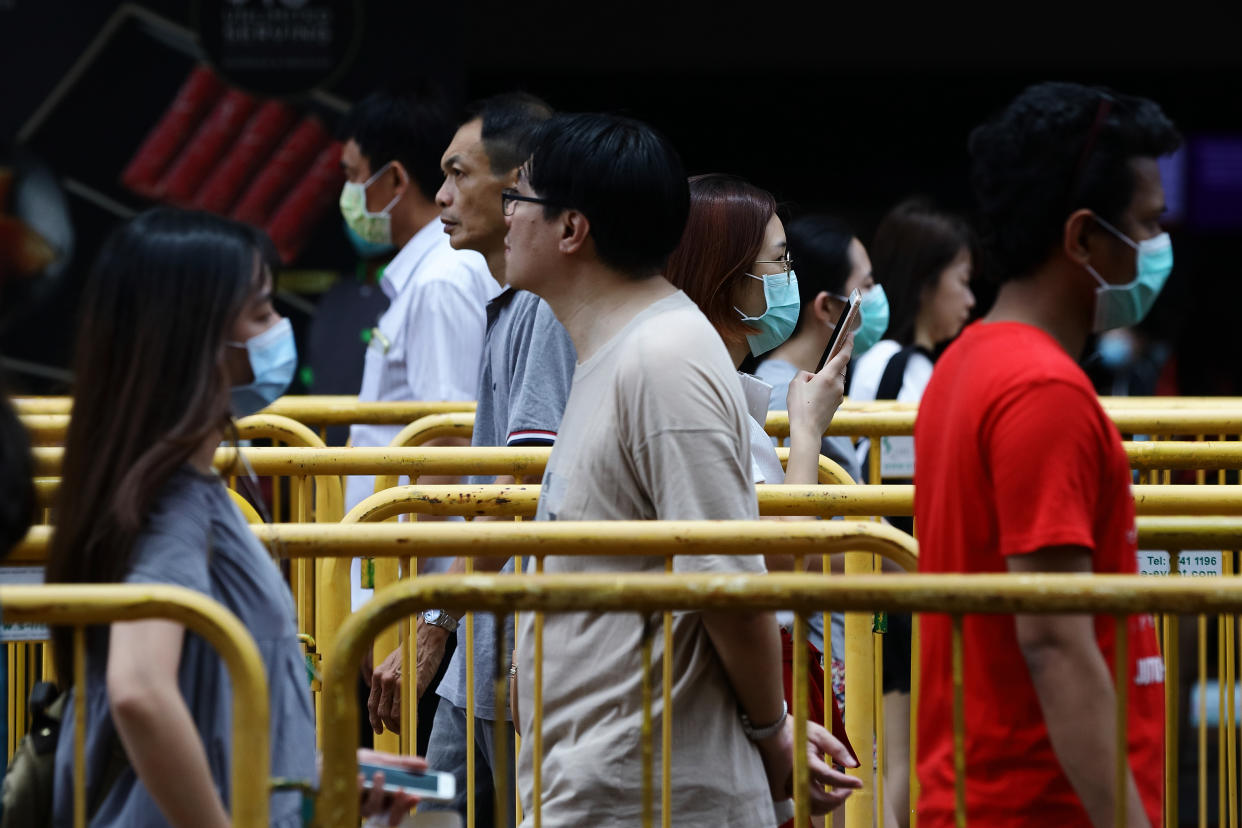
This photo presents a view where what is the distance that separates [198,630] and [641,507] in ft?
2.74

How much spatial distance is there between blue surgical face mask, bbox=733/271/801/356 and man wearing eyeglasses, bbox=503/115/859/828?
741 millimetres

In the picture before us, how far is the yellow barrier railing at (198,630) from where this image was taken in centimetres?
233

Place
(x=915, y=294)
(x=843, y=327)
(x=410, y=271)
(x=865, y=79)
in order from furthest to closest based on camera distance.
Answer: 1. (x=865, y=79)
2. (x=915, y=294)
3. (x=410, y=271)
4. (x=843, y=327)


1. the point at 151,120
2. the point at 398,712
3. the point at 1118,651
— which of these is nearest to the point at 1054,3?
the point at 151,120

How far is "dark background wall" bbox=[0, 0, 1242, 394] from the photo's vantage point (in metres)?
10.2

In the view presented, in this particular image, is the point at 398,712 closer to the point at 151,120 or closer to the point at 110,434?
the point at 110,434

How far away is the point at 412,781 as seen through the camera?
2.54 meters

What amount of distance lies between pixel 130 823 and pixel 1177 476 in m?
4.91

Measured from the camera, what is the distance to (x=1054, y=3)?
10164mm

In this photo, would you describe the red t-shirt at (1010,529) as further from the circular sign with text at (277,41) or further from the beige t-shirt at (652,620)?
the circular sign with text at (277,41)

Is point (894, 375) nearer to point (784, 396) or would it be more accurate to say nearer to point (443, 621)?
point (784, 396)

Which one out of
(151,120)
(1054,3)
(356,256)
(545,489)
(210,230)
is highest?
(1054,3)

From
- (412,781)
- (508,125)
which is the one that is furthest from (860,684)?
(508,125)

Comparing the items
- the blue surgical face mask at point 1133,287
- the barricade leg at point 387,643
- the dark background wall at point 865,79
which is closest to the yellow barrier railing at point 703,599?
the blue surgical face mask at point 1133,287
